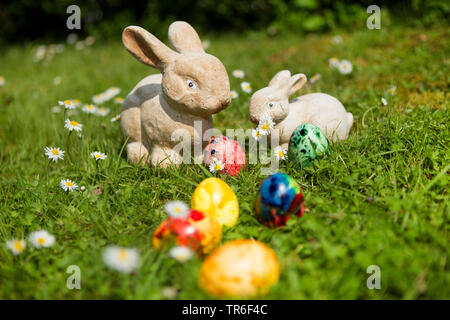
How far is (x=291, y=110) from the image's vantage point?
2787 mm

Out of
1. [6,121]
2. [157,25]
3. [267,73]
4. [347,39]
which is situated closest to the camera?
[6,121]

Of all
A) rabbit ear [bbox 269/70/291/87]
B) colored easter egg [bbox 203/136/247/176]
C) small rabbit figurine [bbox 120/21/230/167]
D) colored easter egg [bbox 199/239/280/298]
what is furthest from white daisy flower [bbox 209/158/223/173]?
colored easter egg [bbox 199/239/280/298]

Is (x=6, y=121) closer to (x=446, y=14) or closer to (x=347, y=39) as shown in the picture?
(x=347, y=39)

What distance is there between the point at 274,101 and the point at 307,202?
32.3 inches

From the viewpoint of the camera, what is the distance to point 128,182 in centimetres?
268

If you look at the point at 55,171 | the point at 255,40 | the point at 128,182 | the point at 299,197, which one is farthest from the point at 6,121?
the point at 255,40

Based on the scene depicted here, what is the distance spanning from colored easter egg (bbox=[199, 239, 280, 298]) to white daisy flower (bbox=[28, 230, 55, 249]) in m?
0.87

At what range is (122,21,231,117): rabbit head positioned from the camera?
2447 millimetres

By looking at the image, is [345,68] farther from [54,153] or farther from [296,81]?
[54,153]

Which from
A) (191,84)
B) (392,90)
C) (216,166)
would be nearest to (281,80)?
(191,84)

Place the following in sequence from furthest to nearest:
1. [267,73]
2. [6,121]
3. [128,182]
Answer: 1. [267,73]
2. [6,121]
3. [128,182]

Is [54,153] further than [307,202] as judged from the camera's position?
Yes

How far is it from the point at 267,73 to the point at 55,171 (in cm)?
264

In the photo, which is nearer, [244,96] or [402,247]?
[402,247]
